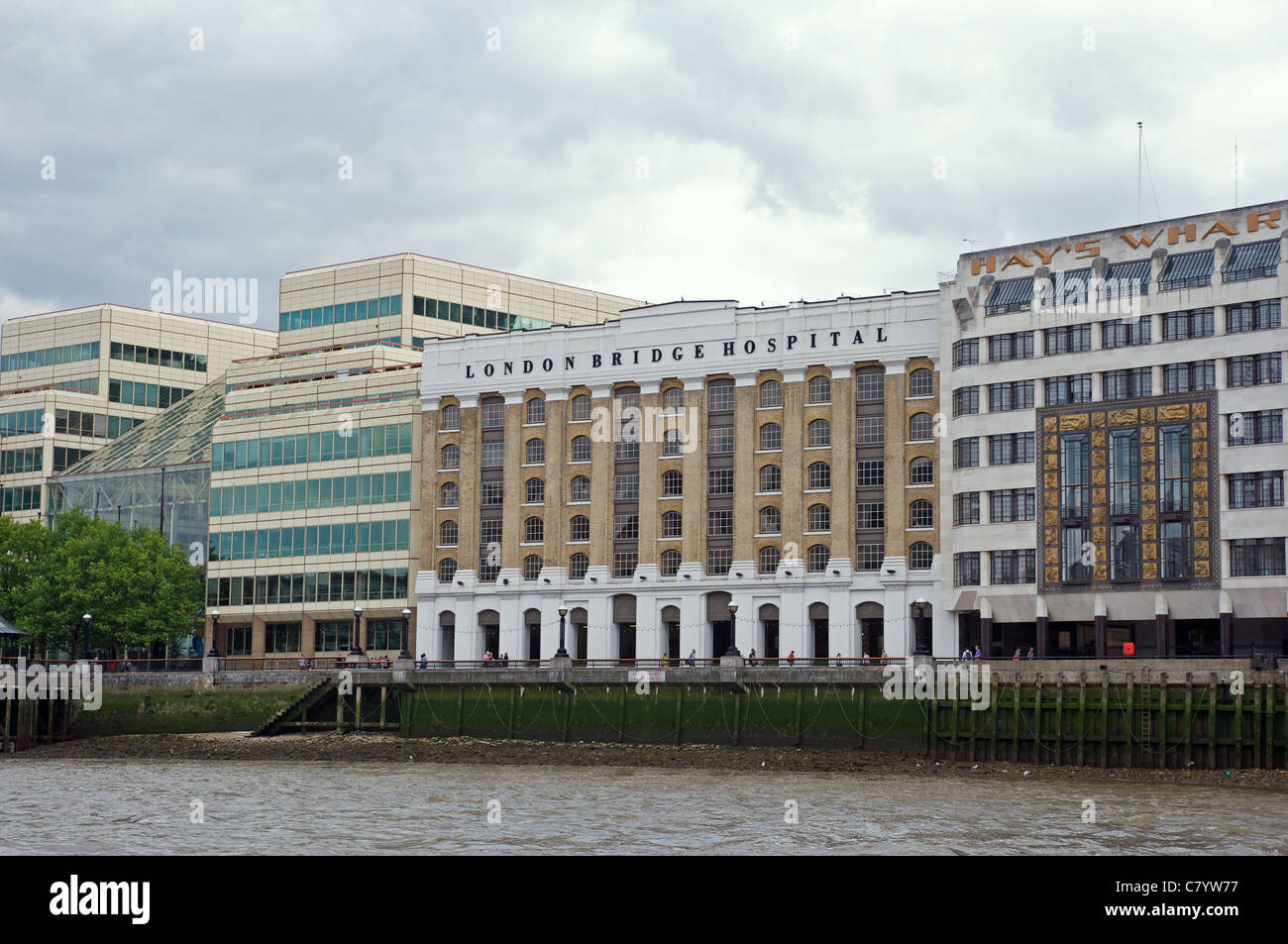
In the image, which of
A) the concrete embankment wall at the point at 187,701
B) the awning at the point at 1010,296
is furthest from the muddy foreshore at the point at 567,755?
the awning at the point at 1010,296

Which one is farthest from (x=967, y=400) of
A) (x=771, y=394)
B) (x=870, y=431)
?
(x=771, y=394)

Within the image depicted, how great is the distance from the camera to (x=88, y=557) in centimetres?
10312

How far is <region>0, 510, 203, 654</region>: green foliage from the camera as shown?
10244 centimetres

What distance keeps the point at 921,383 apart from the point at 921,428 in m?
2.41

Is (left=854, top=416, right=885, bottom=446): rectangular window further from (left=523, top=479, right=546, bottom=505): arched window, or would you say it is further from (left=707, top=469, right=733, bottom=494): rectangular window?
(left=523, top=479, right=546, bottom=505): arched window

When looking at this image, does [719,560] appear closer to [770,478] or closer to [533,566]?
[770,478]

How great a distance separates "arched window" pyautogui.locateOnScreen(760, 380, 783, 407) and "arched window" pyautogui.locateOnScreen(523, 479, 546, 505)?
1434cm

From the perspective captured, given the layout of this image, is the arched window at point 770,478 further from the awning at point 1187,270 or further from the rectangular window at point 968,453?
the awning at point 1187,270

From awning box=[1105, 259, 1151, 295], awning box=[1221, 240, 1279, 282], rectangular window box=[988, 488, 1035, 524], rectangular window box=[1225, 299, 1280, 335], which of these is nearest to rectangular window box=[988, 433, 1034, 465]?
rectangular window box=[988, 488, 1035, 524]

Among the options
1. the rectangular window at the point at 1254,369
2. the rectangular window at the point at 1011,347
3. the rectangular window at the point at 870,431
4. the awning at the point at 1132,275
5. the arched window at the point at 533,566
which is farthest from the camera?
the arched window at the point at 533,566

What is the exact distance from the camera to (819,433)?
317 ft

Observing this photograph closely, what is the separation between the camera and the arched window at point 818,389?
96688mm

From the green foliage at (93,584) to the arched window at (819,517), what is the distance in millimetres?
38677
